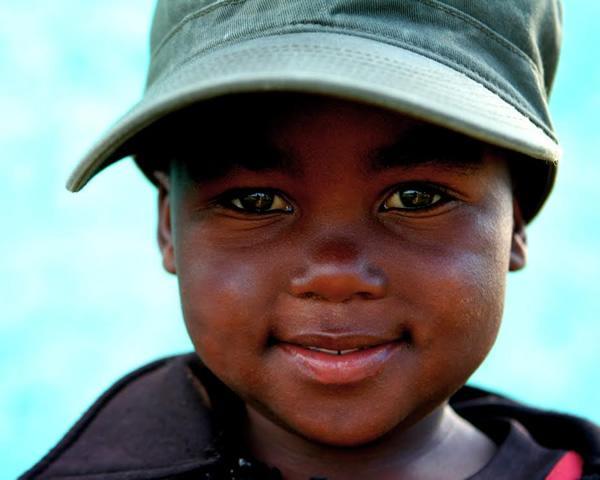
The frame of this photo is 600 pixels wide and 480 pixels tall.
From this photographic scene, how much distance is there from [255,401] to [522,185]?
1.60 ft

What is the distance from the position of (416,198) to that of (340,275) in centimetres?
15

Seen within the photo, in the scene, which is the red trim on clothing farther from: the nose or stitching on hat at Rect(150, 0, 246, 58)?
stitching on hat at Rect(150, 0, 246, 58)

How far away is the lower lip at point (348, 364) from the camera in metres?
1.07

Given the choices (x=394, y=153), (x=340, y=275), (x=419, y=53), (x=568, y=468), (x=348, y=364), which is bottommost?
(x=568, y=468)

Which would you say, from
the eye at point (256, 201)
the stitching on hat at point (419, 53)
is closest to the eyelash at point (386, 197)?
the eye at point (256, 201)

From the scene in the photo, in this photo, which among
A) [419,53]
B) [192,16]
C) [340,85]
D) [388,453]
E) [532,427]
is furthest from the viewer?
[532,427]

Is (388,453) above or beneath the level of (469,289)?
beneath

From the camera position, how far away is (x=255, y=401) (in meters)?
1.14

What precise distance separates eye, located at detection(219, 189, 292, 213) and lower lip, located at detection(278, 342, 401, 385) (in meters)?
0.17

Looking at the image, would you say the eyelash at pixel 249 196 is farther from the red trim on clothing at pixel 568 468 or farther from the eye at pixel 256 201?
the red trim on clothing at pixel 568 468

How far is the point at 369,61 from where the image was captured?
2.98ft

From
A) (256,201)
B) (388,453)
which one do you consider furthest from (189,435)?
(256,201)

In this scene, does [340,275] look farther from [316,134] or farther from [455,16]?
[455,16]

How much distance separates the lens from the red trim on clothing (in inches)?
49.4
